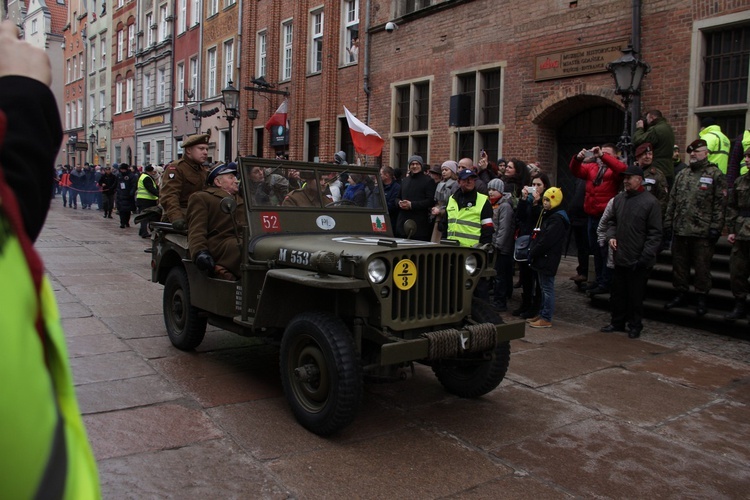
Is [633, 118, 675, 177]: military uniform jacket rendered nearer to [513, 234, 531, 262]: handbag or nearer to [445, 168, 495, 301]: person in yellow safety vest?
[513, 234, 531, 262]: handbag

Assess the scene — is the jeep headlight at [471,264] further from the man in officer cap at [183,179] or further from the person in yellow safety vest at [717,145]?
the person in yellow safety vest at [717,145]

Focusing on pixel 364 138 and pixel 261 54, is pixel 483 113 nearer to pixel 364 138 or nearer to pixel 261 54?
pixel 364 138

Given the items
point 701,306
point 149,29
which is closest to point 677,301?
point 701,306

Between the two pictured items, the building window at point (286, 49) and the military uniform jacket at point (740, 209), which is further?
the building window at point (286, 49)

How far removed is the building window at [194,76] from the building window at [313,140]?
34.5 ft

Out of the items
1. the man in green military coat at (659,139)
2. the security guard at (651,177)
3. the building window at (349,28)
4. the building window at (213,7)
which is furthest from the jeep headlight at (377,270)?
the building window at (213,7)

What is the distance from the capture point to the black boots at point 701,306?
24.7 ft

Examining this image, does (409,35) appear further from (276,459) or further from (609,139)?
(276,459)

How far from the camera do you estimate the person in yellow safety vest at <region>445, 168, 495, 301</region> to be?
25.5 feet

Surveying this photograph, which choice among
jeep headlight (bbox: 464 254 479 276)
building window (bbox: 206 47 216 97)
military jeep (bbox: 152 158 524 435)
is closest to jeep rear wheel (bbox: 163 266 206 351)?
military jeep (bbox: 152 158 524 435)

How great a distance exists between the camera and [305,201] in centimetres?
572

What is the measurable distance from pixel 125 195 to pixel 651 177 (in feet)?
52.9

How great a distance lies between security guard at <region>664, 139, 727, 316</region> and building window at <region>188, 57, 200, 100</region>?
83.5 ft

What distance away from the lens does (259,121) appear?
79.3 feet
